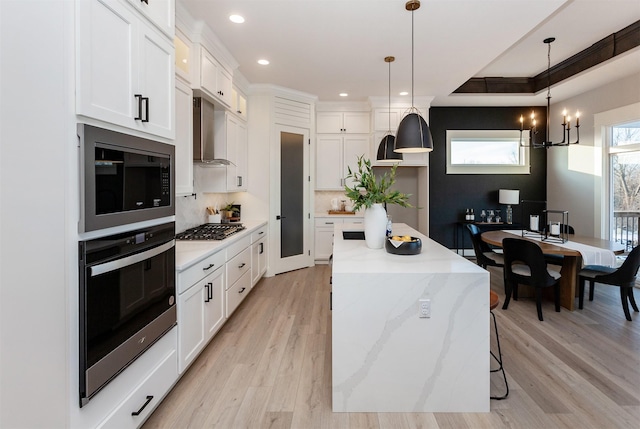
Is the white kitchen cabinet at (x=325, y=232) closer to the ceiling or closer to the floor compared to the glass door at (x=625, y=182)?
closer to the floor

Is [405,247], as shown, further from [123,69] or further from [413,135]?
[123,69]

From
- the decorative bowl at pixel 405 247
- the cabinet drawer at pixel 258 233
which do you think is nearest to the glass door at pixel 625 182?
the decorative bowl at pixel 405 247

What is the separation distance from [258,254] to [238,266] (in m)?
0.98

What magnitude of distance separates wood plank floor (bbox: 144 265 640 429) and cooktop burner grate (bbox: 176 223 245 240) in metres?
0.90

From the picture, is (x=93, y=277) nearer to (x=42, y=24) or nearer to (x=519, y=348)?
(x=42, y=24)

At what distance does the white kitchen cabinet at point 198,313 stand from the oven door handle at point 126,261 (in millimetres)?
→ 339

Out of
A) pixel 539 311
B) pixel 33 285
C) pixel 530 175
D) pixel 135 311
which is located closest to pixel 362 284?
pixel 135 311

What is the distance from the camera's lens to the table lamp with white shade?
580 centimetres

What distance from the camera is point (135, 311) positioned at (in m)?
1.64

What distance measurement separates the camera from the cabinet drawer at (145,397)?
60.9 inches

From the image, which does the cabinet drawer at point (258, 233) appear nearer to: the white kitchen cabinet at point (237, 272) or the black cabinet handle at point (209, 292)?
the white kitchen cabinet at point (237, 272)

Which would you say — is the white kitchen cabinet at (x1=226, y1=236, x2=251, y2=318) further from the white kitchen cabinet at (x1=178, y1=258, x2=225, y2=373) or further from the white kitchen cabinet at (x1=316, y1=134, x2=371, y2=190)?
the white kitchen cabinet at (x1=316, y1=134, x2=371, y2=190)

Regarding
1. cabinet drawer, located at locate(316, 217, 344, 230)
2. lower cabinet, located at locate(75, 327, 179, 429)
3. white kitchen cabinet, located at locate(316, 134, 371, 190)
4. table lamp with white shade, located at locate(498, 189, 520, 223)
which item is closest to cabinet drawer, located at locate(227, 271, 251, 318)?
lower cabinet, located at locate(75, 327, 179, 429)

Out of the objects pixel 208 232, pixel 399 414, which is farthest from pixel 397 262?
pixel 208 232
